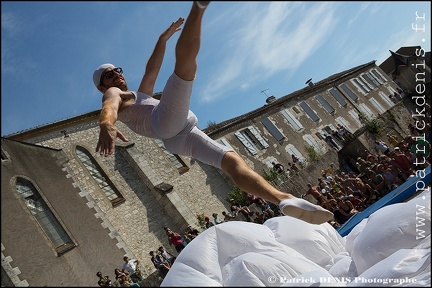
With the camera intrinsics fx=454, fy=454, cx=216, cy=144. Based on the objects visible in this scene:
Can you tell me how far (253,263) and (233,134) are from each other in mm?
21711

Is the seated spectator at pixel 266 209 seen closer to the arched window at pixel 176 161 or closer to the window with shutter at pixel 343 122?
the arched window at pixel 176 161

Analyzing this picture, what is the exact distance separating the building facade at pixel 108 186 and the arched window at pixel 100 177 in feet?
0.14

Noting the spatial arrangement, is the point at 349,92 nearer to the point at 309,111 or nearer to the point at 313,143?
the point at 309,111

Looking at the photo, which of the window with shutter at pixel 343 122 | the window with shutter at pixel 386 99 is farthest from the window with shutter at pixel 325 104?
the window with shutter at pixel 386 99

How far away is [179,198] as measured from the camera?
19.5 metres

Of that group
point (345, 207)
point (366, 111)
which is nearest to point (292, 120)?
point (366, 111)

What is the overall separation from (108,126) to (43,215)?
10.9 metres

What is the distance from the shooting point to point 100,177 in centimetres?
1858

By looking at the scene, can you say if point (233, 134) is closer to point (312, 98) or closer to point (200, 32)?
point (312, 98)

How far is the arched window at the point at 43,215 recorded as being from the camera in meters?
12.9

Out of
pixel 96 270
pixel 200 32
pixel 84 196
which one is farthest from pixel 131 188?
pixel 200 32

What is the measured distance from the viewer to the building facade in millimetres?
11320

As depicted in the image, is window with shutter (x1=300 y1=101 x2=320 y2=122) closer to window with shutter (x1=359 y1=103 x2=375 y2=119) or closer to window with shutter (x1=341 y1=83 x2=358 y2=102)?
window with shutter (x1=341 y1=83 x2=358 y2=102)

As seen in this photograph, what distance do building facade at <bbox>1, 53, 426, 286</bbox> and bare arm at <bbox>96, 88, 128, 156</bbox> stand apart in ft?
4.42
